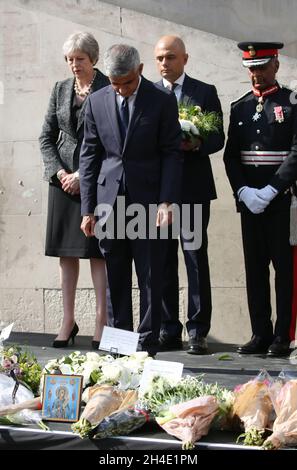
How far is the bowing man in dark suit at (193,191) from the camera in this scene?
660 cm

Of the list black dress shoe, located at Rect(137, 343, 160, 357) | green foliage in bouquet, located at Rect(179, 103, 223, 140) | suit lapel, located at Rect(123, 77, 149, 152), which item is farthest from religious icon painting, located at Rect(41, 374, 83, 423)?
green foliage in bouquet, located at Rect(179, 103, 223, 140)

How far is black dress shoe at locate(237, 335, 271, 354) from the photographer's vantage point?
6.53m

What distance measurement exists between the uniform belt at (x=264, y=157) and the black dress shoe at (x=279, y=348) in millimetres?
1051

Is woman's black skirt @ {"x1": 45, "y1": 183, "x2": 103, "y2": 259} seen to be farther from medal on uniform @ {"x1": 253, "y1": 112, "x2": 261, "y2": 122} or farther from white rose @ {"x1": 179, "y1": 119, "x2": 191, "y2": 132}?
medal on uniform @ {"x1": 253, "y1": 112, "x2": 261, "y2": 122}

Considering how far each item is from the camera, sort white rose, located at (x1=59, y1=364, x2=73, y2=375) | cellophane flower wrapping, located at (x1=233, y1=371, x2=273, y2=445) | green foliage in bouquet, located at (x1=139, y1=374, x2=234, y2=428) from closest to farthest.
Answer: cellophane flower wrapping, located at (x1=233, y1=371, x2=273, y2=445)
green foliage in bouquet, located at (x1=139, y1=374, x2=234, y2=428)
white rose, located at (x1=59, y1=364, x2=73, y2=375)

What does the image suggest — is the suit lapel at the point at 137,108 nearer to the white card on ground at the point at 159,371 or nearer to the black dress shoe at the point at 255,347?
the black dress shoe at the point at 255,347

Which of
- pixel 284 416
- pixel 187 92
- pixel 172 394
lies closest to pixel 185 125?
pixel 187 92

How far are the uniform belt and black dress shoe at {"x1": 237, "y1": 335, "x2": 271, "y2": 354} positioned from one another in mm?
1049

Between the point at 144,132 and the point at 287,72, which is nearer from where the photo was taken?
the point at 144,132

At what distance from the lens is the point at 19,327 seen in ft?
26.3

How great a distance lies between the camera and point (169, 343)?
264 inches

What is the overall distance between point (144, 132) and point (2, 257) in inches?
93.6
